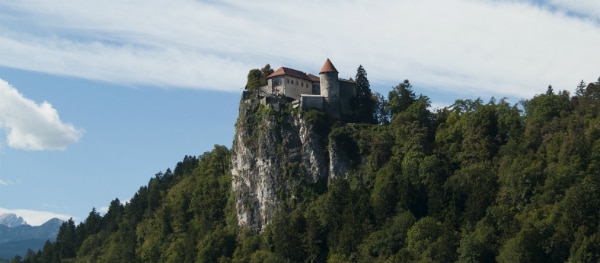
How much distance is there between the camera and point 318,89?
347ft

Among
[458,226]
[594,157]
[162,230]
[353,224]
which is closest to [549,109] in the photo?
[594,157]

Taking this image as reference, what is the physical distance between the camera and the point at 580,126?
298 feet

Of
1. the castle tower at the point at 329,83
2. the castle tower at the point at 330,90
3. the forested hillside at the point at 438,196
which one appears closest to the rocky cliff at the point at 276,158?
the forested hillside at the point at 438,196

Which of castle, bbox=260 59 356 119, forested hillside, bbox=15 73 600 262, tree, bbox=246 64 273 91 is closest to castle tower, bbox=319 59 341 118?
castle, bbox=260 59 356 119

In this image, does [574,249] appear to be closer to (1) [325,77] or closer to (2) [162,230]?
(1) [325,77]

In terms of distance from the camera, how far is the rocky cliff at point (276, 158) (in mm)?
98750

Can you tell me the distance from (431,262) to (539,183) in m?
13.5

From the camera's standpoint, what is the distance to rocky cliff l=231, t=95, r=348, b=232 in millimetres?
98750

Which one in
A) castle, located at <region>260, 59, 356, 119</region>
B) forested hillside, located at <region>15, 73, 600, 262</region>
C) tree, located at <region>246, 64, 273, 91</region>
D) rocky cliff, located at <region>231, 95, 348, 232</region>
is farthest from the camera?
tree, located at <region>246, 64, 273, 91</region>

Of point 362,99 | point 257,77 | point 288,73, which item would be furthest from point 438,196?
point 257,77

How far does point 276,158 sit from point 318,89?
10.3 meters

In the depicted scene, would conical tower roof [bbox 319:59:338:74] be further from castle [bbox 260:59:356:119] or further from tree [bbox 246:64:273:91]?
tree [bbox 246:64:273:91]

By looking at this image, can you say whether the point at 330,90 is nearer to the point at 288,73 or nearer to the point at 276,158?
the point at 288,73

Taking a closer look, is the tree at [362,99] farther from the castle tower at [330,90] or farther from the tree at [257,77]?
the tree at [257,77]
